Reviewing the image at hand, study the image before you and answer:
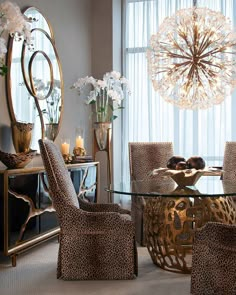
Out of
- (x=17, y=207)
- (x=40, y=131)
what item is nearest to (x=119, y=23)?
(x=40, y=131)

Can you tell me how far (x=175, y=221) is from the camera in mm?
3605

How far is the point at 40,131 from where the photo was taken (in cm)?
451

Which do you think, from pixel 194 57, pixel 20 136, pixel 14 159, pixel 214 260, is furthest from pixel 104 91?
pixel 214 260

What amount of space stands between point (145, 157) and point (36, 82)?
1389 millimetres

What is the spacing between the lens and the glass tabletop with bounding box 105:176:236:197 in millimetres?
2919

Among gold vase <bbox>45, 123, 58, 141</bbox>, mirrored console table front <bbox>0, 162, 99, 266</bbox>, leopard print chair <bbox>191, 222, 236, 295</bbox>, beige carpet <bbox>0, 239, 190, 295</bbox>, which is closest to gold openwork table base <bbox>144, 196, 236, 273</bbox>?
beige carpet <bbox>0, 239, 190, 295</bbox>

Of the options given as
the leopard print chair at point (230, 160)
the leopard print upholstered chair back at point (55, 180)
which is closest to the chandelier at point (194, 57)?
the leopard print chair at point (230, 160)

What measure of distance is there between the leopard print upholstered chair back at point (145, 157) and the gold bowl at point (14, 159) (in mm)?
1271

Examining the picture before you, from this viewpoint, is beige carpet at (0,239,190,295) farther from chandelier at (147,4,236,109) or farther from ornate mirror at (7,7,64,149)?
chandelier at (147,4,236,109)

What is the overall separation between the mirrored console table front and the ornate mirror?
23.7 inches

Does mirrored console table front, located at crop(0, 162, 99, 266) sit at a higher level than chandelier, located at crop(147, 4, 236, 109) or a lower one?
lower

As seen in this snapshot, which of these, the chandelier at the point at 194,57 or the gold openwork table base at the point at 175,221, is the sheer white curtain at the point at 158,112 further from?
the gold openwork table base at the point at 175,221

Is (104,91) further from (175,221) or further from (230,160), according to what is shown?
(175,221)

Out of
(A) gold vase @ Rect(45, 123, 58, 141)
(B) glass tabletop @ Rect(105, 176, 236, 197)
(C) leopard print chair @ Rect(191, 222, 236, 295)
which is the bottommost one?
(C) leopard print chair @ Rect(191, 222, 236, 295)
